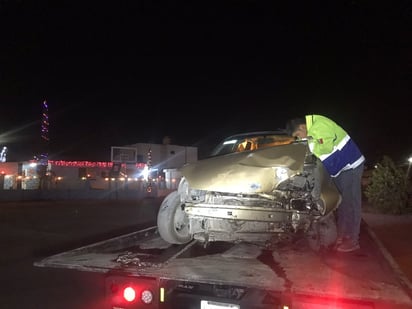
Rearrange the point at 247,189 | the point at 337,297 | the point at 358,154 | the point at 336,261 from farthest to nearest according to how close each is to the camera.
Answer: the point at 358,154, the point at 247,189, the point at 336,261, the point at 337,297

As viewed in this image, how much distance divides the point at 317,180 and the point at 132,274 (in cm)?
217

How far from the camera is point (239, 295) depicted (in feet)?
10.8

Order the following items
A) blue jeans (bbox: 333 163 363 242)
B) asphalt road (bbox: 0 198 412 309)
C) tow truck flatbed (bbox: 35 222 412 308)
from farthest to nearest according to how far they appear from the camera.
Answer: asphalt road (bbox: 0 198 412 309) → blue jeans (bbox: 333 163 363 242) → tow truck flatbed (bbox: 35 222 412 308)

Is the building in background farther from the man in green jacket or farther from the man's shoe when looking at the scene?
the man's shoe

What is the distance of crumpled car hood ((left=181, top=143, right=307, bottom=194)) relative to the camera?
4379mm

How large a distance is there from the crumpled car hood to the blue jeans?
32.3 inches

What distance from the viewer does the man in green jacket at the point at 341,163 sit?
489cm

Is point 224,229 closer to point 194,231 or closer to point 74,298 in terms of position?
point 194,231

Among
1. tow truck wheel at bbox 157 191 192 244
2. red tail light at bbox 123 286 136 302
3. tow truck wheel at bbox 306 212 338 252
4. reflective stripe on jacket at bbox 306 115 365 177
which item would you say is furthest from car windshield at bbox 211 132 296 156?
red tail light at bbox 123 286 136 302

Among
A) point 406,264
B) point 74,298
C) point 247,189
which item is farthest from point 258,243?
point 406,264

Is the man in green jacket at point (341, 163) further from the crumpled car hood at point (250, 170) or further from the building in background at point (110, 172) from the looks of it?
the building in background at point (110, 172)

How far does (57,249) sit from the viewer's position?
1003cm

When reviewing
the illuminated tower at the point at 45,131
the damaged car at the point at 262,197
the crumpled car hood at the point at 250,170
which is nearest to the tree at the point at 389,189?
the damaged car at the point at 262,197

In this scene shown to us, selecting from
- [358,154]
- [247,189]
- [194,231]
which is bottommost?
[194,231]
